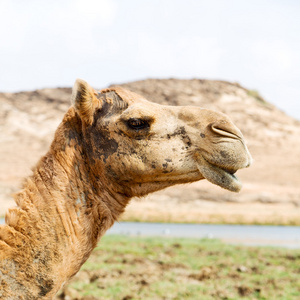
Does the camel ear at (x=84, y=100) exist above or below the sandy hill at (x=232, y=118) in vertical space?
below

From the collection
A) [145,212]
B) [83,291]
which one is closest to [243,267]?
[83,291]

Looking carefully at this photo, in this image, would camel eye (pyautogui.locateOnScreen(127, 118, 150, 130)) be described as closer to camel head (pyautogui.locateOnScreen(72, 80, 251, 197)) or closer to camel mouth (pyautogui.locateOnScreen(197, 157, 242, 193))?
camel head (pyautogui.locateOnScreen(72, 80, 251, 197))

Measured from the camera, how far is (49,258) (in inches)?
121

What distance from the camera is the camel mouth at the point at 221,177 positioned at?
10.6ft

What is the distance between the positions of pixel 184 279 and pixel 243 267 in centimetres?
202

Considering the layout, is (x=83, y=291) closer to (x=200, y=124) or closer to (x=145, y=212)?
(x=200, y=124)

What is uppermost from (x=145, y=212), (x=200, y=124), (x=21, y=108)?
(x=21, y=108)

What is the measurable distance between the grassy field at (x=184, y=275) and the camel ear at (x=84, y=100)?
4.49 meters

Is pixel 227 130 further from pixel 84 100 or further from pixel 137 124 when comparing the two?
pixel 84 100

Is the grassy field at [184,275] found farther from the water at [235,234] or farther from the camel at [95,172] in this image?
the water at [235,234]

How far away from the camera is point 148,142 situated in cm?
342

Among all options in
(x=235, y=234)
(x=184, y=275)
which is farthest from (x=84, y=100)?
(x=235, y=234)

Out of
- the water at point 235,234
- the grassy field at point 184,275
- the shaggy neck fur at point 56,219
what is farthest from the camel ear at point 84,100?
the water at point 235,234

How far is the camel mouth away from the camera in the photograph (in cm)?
322
